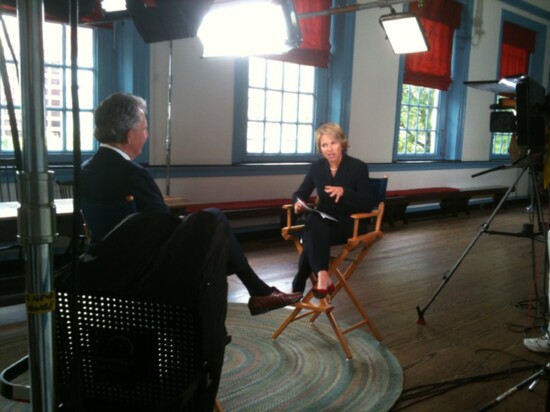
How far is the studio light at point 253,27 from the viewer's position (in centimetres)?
374

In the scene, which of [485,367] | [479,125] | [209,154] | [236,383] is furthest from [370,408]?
[479,125]

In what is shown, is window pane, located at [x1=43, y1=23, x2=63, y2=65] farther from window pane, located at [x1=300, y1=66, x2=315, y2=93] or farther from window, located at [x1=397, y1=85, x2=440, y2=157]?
window, located at [x1=397, y1=85, x2=440, y2=157]

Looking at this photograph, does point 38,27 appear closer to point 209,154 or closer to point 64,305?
point 64,305

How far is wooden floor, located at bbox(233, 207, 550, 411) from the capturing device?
264cm

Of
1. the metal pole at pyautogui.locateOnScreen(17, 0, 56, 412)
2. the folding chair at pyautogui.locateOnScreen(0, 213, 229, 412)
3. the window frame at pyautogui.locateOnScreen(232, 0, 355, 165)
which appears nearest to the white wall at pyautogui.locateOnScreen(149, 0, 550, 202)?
the window frame at pyautogui.locateOnScreen(232, 0, 355, 165)

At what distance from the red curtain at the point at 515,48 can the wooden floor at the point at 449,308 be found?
477 centimetres

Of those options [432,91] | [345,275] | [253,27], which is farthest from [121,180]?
[432,91]

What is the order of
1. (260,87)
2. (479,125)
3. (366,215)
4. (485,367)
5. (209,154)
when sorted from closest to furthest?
(485,367), (366,215), (209,154), (260,87), (479,125)

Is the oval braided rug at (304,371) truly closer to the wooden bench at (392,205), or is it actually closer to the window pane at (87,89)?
the wooden bench at (392,205)

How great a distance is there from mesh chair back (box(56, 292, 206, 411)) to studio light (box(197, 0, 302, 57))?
2947 mm

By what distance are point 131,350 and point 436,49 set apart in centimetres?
837

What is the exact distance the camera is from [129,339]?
1179mm

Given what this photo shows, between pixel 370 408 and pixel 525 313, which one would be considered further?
pixel 525 313

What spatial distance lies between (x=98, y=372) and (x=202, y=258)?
0.35 metres
